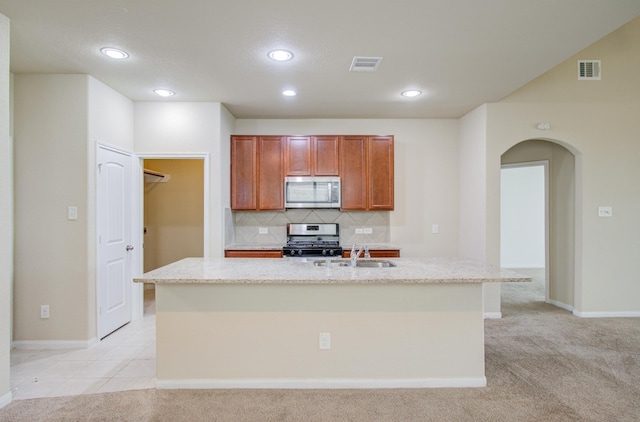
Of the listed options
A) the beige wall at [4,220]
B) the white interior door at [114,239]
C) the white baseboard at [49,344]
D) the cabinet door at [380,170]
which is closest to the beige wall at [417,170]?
the cabinet door at [380,170]

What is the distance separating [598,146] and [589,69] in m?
0.96

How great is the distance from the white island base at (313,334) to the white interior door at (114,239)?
57.6 inches

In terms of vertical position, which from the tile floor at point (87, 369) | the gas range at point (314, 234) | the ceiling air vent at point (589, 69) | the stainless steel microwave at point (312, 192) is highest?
the ceiling air vent at point (589, 69)

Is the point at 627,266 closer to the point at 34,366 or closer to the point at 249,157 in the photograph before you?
the point at 249,157

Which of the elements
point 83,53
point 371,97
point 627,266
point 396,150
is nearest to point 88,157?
point 83,53

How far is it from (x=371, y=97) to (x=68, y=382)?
3.87m

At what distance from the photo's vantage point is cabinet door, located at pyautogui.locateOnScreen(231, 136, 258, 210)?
4496 mm

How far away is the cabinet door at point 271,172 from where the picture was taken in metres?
4.52

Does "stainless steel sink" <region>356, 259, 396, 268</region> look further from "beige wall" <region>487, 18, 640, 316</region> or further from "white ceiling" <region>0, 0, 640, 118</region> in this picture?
"beige wall" <region>487, 18, 640, 316</region>

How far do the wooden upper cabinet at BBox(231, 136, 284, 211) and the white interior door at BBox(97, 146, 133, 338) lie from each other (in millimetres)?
1245

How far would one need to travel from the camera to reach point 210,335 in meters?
2.47

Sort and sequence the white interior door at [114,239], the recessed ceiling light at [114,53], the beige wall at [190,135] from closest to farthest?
the recessed ceiling light at [114,53]
the white interior door at [114,239]
the beige wall at [190,135]

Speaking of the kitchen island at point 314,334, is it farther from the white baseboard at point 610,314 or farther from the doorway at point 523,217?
the doorway at point 523,217

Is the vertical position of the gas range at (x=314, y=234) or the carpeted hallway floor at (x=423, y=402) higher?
the gas range at (x=314, y=234)
